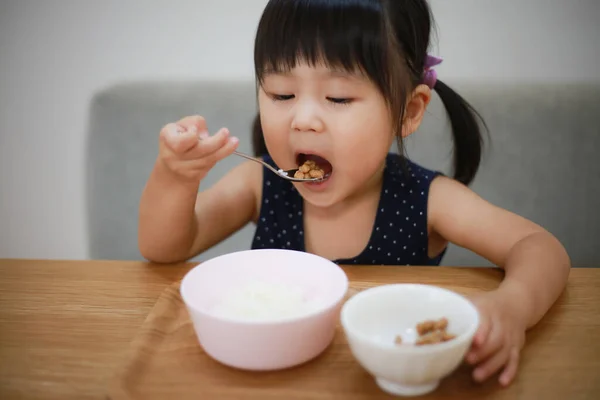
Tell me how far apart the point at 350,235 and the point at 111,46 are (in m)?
0.99

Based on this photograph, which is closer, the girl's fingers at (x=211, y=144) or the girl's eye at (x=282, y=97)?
the girl's fingers at (x=211, y=144)

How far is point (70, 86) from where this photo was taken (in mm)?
1671

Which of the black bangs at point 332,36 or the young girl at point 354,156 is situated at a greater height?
the black bangs at point 332,36

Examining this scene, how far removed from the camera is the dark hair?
2.84ft

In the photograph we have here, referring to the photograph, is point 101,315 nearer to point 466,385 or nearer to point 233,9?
point 466,385

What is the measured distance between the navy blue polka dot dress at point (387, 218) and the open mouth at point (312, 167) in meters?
0.17

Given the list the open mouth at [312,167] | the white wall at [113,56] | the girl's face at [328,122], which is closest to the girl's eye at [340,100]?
the girl's face at [328,122]

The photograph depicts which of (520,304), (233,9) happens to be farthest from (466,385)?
(233,9)

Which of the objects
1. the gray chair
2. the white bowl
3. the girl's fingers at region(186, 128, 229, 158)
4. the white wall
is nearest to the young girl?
the girl's fingers at region(186, 128, 229, 158)

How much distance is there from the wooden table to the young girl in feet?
0.14

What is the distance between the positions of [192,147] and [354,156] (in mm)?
297

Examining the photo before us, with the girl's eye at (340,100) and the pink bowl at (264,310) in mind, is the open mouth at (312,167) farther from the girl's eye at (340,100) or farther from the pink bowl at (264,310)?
the pink bowl at (264,310)

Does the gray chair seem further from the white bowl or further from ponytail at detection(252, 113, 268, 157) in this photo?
the white bowl

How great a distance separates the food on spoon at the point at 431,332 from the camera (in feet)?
1.72
